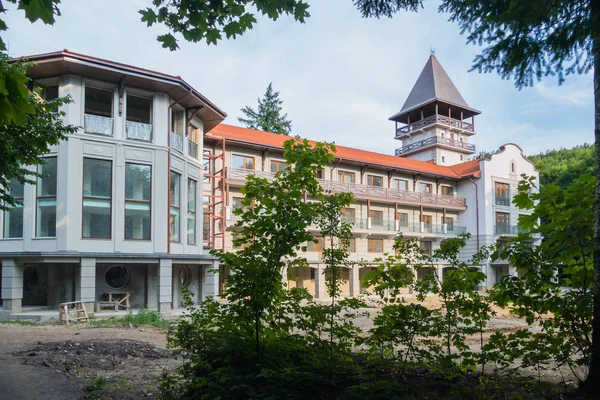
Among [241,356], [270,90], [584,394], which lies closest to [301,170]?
[241,356]

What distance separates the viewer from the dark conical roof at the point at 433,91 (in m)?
46.9

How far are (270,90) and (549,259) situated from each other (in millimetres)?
48060

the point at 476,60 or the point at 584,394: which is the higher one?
the point at 476,60

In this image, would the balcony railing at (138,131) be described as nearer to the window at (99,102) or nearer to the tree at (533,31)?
the window at (99,102)

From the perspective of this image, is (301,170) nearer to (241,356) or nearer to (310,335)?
(310,335)

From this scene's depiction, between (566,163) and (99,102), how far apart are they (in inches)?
1962

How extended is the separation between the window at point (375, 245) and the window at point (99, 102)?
21805mm

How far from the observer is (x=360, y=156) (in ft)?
123

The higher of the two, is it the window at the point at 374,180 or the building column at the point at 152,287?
the window at the point at 374,180

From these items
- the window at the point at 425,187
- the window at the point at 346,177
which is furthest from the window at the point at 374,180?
the window at the point at 425,187

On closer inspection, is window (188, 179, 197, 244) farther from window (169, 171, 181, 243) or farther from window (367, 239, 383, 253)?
window (367, 239, 383, 253)

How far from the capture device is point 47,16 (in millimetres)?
4098

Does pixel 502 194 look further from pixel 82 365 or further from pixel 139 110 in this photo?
pixel 82 365

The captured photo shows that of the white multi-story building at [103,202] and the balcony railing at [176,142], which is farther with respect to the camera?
the balcony railing at [176,142]
